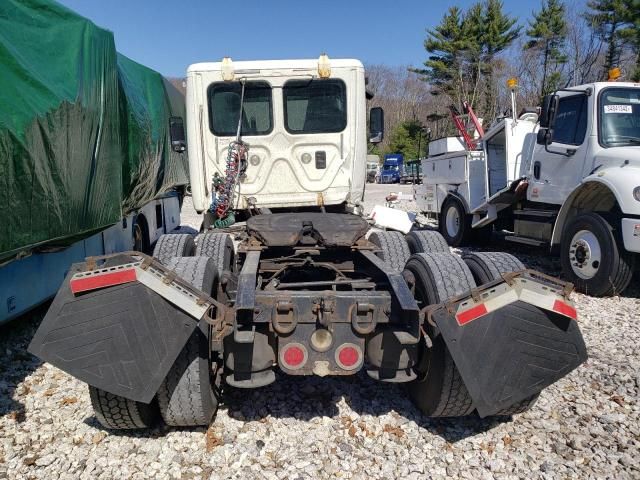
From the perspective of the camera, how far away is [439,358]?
2.99m

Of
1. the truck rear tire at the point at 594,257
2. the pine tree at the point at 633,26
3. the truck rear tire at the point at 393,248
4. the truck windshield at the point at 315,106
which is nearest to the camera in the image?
the truck rear tire at the point at 393,248

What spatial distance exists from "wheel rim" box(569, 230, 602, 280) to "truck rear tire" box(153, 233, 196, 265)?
4.83m

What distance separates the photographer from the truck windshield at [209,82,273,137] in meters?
5.58

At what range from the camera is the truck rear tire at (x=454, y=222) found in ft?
33.4

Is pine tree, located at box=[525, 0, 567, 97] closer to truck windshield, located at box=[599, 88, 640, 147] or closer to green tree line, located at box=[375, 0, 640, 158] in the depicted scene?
green tree line, located at box=[375, 0, 640, 158]

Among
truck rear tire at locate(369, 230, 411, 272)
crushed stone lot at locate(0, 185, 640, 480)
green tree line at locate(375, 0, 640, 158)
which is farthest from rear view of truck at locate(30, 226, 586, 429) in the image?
green tree line at locate(375, 0, 640, 158)

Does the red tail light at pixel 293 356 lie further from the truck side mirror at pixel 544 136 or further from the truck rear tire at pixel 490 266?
the truck side mirror at pixel 544 136

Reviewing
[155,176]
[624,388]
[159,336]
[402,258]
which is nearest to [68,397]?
[159,336]

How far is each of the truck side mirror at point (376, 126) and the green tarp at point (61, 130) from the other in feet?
10.4

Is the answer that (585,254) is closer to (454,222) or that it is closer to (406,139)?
(454,222)

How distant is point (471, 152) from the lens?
9.80m

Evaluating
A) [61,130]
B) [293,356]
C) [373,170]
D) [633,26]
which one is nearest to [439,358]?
[293,356]

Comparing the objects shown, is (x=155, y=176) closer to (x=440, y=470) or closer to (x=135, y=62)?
(x=135, y=62)

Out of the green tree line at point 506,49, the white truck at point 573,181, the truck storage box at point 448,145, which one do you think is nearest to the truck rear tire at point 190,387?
the white truck at point 573,181
